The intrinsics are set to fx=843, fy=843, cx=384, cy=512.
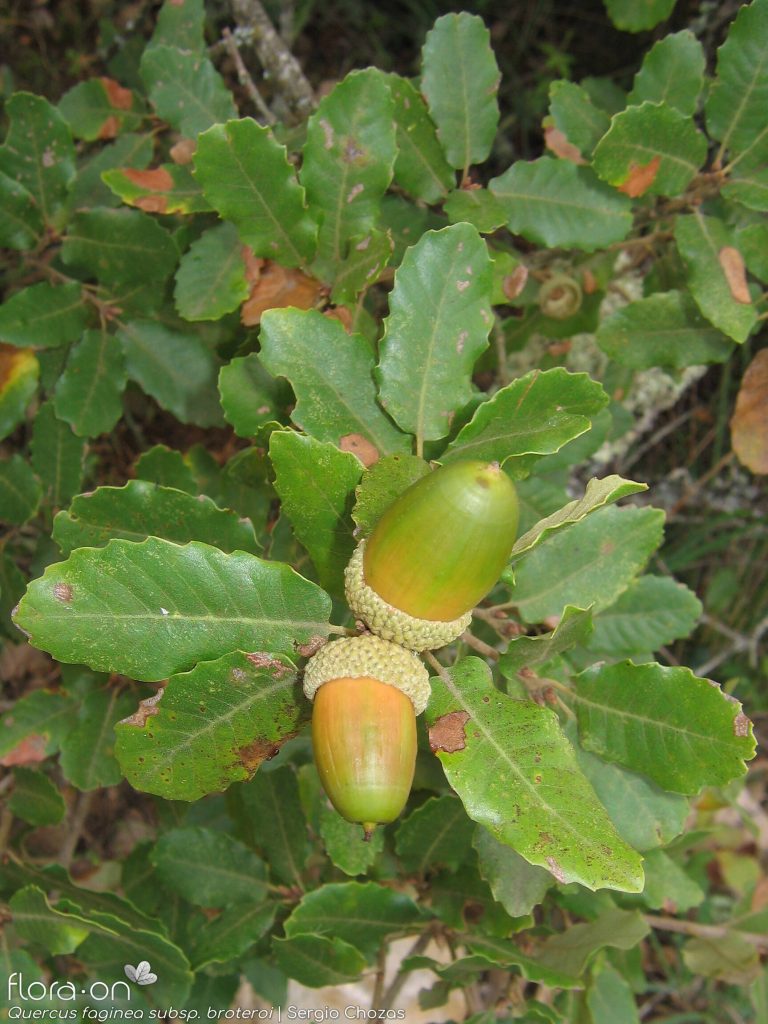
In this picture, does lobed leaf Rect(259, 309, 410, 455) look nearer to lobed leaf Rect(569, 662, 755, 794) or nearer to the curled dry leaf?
the curled dry leaf

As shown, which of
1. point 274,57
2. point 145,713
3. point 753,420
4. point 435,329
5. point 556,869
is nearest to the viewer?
point 556,869

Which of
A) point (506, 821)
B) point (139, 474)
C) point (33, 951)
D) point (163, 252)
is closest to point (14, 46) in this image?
point (163, 252)

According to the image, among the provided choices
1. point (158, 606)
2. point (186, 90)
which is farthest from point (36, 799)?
point (186, 90)

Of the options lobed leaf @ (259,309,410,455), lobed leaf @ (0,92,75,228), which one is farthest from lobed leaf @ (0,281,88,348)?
lobed leaf @ (259,309,410,455)

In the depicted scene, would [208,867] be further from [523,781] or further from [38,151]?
[38,151]

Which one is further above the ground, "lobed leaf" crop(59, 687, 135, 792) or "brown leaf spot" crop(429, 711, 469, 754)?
"brown leaf spot" crop(429, 711, 469, 754)

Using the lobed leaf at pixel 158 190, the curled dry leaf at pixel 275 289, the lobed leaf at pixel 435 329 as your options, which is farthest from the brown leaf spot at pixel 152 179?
the lobed leaf at pixel 435 329

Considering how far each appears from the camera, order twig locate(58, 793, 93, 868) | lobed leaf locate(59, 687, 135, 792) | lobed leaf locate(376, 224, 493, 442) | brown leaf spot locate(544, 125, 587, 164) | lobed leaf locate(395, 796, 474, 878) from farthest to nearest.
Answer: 1. twig locate(58, 793, 93, 868)
2. brown leaf spot locate(544, 125, 587, 164)
3. lobed leaf locate(59, 687, 135, 792)
4. lobed leaf locate(395, 796, 474, 878)
5. lobed leaf locate(376, 224, 493, 442)
